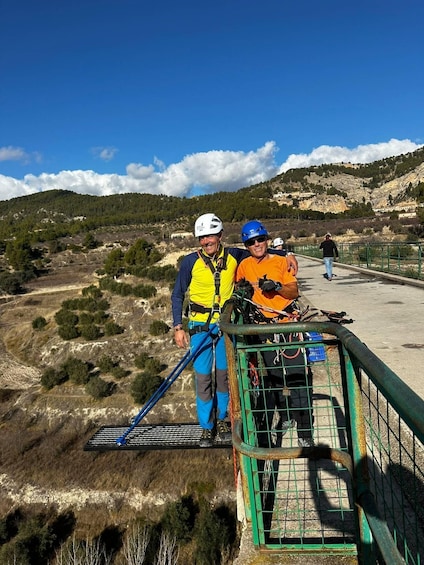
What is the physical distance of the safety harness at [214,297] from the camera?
406 cm

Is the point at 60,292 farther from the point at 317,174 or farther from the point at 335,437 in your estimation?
the point at 317,174

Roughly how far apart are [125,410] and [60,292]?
22.6 metres

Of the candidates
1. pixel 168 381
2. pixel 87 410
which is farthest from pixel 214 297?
pixel 87 410

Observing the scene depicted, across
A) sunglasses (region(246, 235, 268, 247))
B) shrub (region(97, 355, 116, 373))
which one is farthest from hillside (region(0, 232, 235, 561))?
sunglasses (region(246, 235, 268, 247))

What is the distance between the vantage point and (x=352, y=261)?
2423 centimetres

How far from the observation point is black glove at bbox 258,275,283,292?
3779mm

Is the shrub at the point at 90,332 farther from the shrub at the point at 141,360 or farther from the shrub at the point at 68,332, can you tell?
the shrub at the point at 141,360

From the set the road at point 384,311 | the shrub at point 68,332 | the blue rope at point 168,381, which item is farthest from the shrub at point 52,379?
the blue rope at point 168,381

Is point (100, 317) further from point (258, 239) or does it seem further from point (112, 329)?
point (258, 239)

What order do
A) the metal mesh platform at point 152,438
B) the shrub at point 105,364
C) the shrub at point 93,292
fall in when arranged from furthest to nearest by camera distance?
the shrub at point 93,292 < the shrub at point 105,364 < the metal mesh platform at point 152,438

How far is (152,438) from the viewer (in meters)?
4.86

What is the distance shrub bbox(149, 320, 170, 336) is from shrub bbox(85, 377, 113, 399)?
5494mm

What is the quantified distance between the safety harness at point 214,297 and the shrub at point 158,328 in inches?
686

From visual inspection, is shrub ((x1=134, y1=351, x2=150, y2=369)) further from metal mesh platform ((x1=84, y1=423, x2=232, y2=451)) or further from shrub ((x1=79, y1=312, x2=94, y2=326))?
metal mesh platform ((x1=84, y1=423, x2=232, y2=451))
